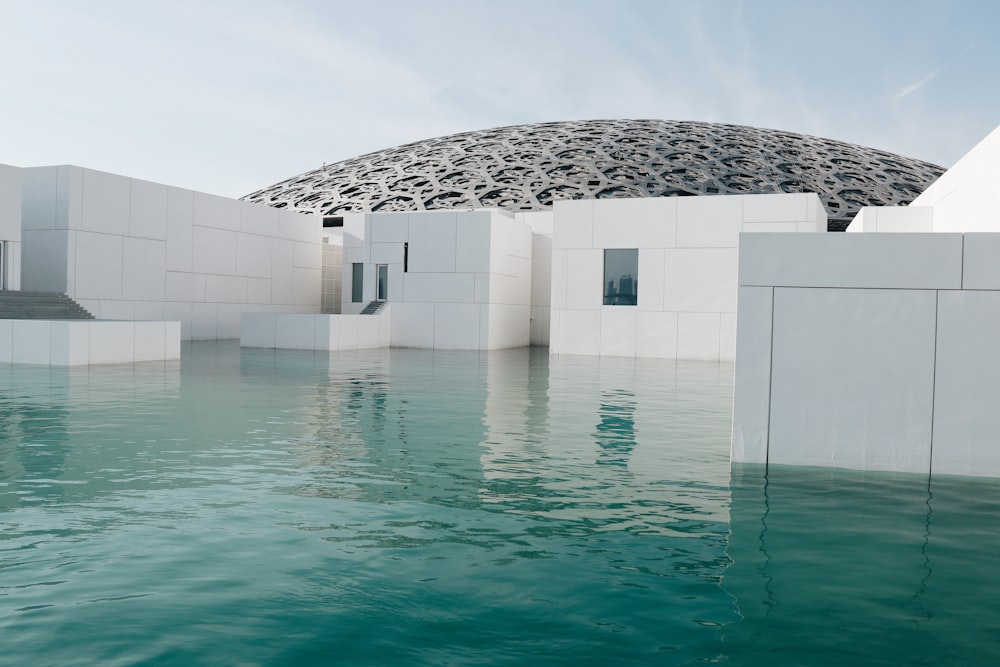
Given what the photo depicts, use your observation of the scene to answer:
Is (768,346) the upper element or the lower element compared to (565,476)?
upper

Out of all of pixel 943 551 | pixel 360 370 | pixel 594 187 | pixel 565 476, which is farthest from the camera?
pixel 594 187

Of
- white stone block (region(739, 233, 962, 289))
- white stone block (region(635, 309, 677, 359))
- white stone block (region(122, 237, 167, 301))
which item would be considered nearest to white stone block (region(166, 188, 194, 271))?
white stone block (region(122, 237, 167, 301))

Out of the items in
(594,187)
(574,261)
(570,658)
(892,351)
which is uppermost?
(594,187)

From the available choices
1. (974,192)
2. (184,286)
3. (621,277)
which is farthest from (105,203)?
(974,192)

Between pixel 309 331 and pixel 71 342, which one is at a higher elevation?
pixel 309 331

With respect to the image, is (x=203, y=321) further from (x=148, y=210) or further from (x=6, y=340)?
(x=6, y=340)

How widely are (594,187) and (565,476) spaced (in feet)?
109

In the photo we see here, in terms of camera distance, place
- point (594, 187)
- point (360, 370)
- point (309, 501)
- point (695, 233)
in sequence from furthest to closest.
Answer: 1. point (594, 187)
2. point (695, 233)
3. point (360, 370)
4. point (309, 501)

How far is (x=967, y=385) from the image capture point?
25.6ft

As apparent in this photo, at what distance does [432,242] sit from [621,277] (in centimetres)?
711

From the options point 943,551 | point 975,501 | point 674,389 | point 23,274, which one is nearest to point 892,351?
point 975,501

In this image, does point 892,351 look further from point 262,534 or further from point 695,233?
point 695,233

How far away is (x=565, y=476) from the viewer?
7500mm

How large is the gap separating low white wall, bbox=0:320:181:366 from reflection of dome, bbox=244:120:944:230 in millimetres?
21296
